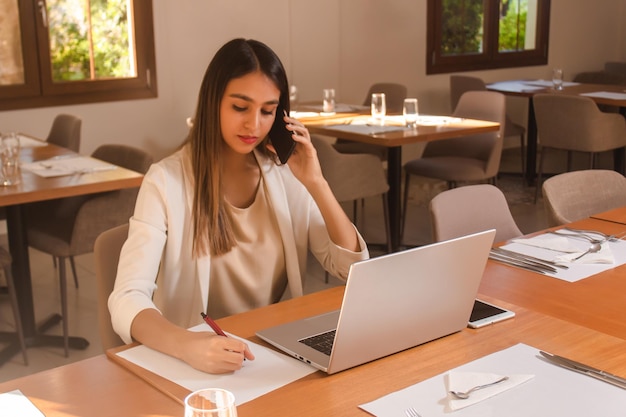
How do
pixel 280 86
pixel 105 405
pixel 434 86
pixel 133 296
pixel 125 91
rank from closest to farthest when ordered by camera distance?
pixel 105 405
pixel 133 296
pixel 280 86
pixel 125 91
pixel 434 86

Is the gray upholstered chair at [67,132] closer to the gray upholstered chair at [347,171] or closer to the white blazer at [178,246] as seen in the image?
the gray upholstered chair at [347,171]

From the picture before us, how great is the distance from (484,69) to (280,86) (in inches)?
233

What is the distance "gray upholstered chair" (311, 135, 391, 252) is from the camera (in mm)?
4363

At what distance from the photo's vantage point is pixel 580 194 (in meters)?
3.05

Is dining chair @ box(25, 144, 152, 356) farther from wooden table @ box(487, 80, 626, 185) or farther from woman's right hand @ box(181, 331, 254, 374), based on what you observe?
wooden table @ box(487, 80, 626, 185)

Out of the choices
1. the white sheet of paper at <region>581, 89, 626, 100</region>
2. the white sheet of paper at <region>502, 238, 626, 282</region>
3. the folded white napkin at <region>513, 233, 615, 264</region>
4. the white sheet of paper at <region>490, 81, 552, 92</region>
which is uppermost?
the white sheet of paper at <region>490, 81, 552, 92</region>

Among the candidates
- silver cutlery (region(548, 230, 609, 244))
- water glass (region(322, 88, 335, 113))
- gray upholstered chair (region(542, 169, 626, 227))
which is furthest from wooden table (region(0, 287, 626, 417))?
water glass (region(322, 88, 335, 113))

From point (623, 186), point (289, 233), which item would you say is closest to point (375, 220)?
point (623, 186)

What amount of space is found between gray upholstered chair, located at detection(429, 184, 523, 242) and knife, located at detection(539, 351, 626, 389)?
1022mm

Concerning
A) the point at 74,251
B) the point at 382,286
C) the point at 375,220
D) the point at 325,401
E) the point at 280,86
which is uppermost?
the point at 280,86

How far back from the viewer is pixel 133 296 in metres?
1.79

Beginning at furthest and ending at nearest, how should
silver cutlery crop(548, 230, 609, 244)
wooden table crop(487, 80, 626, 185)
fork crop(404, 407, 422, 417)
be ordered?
wooden table crop(487, 80, 626, 185)
silver cutlery crop(548, 230, 609, 244)
fork crop(404, 407, 422, 417)

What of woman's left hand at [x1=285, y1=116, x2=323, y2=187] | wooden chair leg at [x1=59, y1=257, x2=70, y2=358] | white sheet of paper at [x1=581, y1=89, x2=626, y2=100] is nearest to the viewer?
woman's left hand at [x1=285, y1=116, x2=323, y2=187]

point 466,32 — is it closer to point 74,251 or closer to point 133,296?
point 74,251
